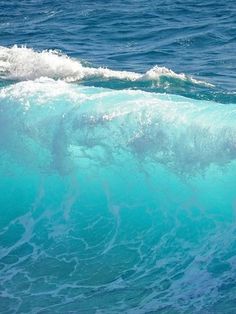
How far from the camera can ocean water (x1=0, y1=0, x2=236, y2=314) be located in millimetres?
7914

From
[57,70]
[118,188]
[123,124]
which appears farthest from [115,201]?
[57,70]

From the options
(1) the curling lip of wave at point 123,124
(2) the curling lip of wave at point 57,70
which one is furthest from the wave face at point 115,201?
(2) the curling lip of wave at point 57,70

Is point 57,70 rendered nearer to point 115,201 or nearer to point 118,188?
point 118,188

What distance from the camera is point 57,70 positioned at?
13.9 meters

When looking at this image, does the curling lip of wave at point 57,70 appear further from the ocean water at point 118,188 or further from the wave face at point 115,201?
the wave face at point 115,201

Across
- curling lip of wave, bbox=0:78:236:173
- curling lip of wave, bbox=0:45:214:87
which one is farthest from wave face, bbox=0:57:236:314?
curling lip of wave, bbox=0:45:214:87

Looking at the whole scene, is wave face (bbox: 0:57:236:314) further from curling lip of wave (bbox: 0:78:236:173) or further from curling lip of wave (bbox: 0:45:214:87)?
curling lip of wave (bbox: 0:45:214:87)

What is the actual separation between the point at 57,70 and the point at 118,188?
4.62 metres

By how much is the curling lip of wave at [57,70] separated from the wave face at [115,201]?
4.31 feet

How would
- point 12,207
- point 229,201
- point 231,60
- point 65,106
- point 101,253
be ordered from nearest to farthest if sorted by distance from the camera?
A: point 101,253 → point 229,201 → point 12,207 → point 65,106 → point 231,60

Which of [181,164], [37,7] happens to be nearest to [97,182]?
[181,164]

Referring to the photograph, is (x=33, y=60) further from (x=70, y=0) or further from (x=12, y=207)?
(x=70, y=0)

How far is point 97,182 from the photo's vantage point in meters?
10.2

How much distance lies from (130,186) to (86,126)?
123 cm
